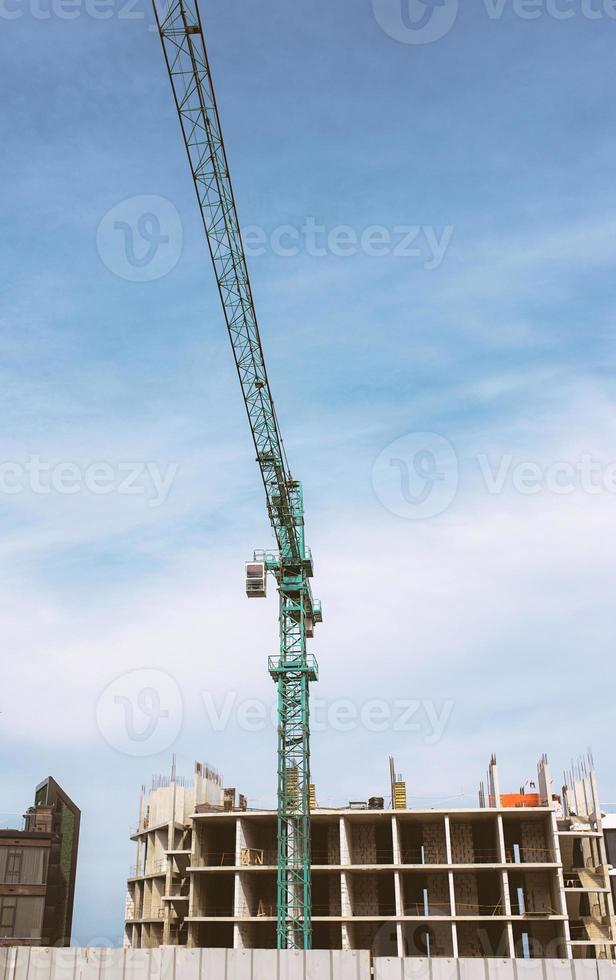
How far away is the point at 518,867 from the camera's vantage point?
55.3 metres

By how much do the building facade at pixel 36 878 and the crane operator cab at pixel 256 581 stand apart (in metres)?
18.3

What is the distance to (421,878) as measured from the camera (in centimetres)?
5919

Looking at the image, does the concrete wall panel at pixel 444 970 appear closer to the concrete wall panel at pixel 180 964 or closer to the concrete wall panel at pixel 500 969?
the concrete wall panel at pixel 500 969

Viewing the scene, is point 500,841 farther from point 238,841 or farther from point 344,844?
point 238,841

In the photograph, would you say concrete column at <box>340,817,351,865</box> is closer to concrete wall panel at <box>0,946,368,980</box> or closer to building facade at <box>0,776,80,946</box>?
building facade at <box>0,776,80,946</box>

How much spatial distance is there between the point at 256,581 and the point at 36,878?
920 inches

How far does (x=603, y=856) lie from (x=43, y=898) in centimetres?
3637

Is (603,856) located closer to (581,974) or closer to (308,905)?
(308,905)

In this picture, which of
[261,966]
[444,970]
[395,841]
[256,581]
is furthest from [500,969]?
[256,581]

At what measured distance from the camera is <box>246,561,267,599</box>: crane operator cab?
2489 inches

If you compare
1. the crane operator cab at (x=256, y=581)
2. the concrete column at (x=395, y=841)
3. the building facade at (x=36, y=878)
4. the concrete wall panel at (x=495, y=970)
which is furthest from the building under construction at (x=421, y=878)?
the concrete wall panel at (x=495, y=970)

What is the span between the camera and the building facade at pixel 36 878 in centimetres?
5062

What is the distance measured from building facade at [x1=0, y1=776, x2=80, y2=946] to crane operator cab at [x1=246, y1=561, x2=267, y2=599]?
18.3 meters

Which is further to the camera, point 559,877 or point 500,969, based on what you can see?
point 559,877
